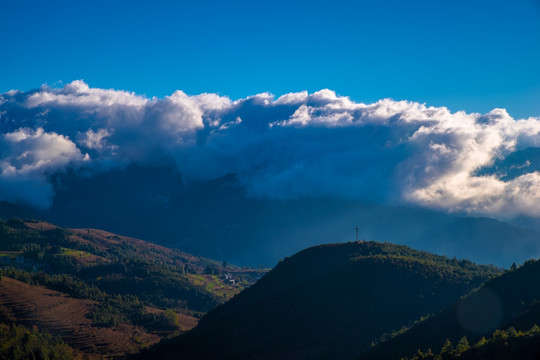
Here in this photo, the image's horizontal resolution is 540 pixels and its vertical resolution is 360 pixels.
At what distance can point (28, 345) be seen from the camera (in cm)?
11600

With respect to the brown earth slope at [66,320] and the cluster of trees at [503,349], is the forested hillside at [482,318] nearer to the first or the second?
the cluster of trees at [503,349]

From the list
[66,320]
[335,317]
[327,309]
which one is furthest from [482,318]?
[66,320]

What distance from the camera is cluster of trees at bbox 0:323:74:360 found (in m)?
111

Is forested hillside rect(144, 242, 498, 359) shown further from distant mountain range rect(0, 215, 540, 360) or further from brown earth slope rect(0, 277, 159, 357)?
brown earth slope rect(0, 277, 159, 357)

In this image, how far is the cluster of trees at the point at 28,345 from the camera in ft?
364

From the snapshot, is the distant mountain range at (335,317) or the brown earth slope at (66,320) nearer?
the distant mountain range at (335,317)

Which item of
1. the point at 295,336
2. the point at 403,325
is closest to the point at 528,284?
the point at 403,325

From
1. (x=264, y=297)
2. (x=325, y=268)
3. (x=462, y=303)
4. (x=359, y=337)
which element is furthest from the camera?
(x=325, y=268)

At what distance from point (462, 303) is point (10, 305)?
123 meters

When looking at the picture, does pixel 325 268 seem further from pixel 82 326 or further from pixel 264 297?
pixel 82 326

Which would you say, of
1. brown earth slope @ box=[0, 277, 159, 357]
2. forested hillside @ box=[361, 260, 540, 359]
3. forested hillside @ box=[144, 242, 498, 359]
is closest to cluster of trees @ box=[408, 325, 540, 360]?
forested hillside @ box=[361, 260, 540, 359]

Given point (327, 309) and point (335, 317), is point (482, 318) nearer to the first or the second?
point (335, 317)

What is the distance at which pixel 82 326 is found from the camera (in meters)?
157

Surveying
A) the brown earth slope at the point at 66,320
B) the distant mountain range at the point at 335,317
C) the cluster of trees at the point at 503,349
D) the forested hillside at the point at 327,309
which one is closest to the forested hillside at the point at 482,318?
the distant mountain range at the point at 335,317
